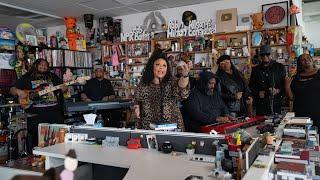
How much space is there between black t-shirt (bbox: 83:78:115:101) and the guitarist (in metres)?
1.00

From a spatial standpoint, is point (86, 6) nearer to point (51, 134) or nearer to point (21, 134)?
point (21, 134)

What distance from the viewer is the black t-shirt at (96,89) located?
5.27 meters

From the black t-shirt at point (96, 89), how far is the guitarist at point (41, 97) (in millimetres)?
997

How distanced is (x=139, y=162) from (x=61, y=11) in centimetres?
474

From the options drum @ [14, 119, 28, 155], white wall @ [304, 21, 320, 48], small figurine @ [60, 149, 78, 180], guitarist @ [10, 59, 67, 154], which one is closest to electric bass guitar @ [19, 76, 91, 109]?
guitarist @ [10, 59, 67, 154]

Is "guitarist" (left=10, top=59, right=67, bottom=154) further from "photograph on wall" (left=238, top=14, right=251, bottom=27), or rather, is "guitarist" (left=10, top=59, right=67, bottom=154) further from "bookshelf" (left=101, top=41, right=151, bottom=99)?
"photograph on wall" (left=238, top=14, right=251, bottom=27)

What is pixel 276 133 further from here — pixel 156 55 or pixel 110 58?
pixel 110 58

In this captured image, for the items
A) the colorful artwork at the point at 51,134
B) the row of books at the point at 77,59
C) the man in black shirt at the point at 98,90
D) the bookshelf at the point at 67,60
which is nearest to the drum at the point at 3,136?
the bookshelf at the point at 67,60

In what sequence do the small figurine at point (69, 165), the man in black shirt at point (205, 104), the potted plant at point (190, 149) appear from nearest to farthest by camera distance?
the small figurine at point (69, 165)
the potted plant at point (190, 149)
the man in black shirt at point (205, 104)

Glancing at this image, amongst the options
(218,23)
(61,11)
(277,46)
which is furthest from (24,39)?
(277,46)

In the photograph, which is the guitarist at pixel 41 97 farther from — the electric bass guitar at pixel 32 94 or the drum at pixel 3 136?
the drum at pixel 3 136

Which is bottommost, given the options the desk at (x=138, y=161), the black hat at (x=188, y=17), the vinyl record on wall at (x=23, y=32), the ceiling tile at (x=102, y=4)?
the desk at (x=138, y=161)

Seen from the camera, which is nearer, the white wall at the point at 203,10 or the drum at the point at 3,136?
the drum at the point at 3,136

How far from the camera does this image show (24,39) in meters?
5.25
